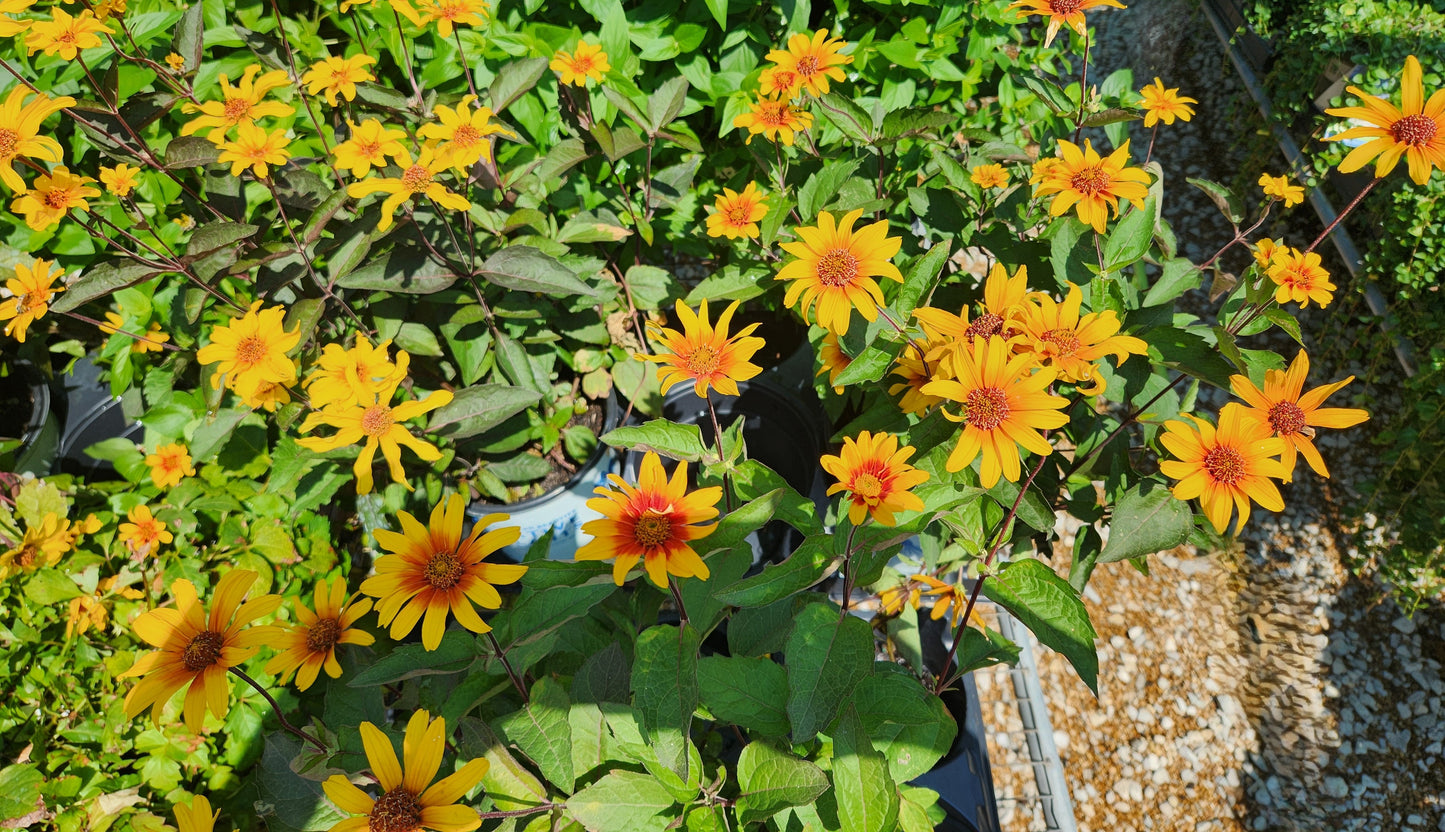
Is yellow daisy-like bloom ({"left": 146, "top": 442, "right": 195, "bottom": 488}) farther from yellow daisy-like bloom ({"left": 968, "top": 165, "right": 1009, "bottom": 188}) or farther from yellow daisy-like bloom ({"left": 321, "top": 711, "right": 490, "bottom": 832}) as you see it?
yellow daisy-like bloom ({"left": 968, "top": 165, "right": 1009, "bottom": 188})

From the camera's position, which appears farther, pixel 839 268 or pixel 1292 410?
pixel 839 268

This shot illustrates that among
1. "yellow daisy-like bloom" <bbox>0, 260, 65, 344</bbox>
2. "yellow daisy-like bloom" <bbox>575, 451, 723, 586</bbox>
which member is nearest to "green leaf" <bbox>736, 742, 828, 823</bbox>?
"yellow daisy-like bloom" <bbox>575, 451, 723, 586</bbox>

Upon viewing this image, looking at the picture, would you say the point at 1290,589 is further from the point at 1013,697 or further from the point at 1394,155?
the point at 1394,155

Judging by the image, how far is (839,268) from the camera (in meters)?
1.24

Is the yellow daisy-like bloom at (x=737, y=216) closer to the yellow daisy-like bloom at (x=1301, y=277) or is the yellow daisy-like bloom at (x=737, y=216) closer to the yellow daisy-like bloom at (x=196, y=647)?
Answer: the yellow daisy-like bloom at (x=1301, y=277)

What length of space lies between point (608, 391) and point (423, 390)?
541mm

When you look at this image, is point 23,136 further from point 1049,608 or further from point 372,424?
point 1049,608

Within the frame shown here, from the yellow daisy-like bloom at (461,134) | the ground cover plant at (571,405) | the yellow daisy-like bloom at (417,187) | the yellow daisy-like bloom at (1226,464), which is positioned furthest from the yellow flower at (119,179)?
the yellow daisy-like bloom at (1226,464)

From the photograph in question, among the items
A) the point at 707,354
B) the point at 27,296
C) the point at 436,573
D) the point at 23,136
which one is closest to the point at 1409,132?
the point at 707,354

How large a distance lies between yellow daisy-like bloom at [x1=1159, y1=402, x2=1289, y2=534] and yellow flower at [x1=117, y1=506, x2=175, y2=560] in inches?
86.1

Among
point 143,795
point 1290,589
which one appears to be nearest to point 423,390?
point 143,795

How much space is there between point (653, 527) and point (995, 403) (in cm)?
49

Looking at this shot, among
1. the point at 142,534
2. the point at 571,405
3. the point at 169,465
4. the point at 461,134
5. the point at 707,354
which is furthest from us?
the point at 571,405

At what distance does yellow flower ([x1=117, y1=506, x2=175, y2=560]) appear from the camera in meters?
1.83
